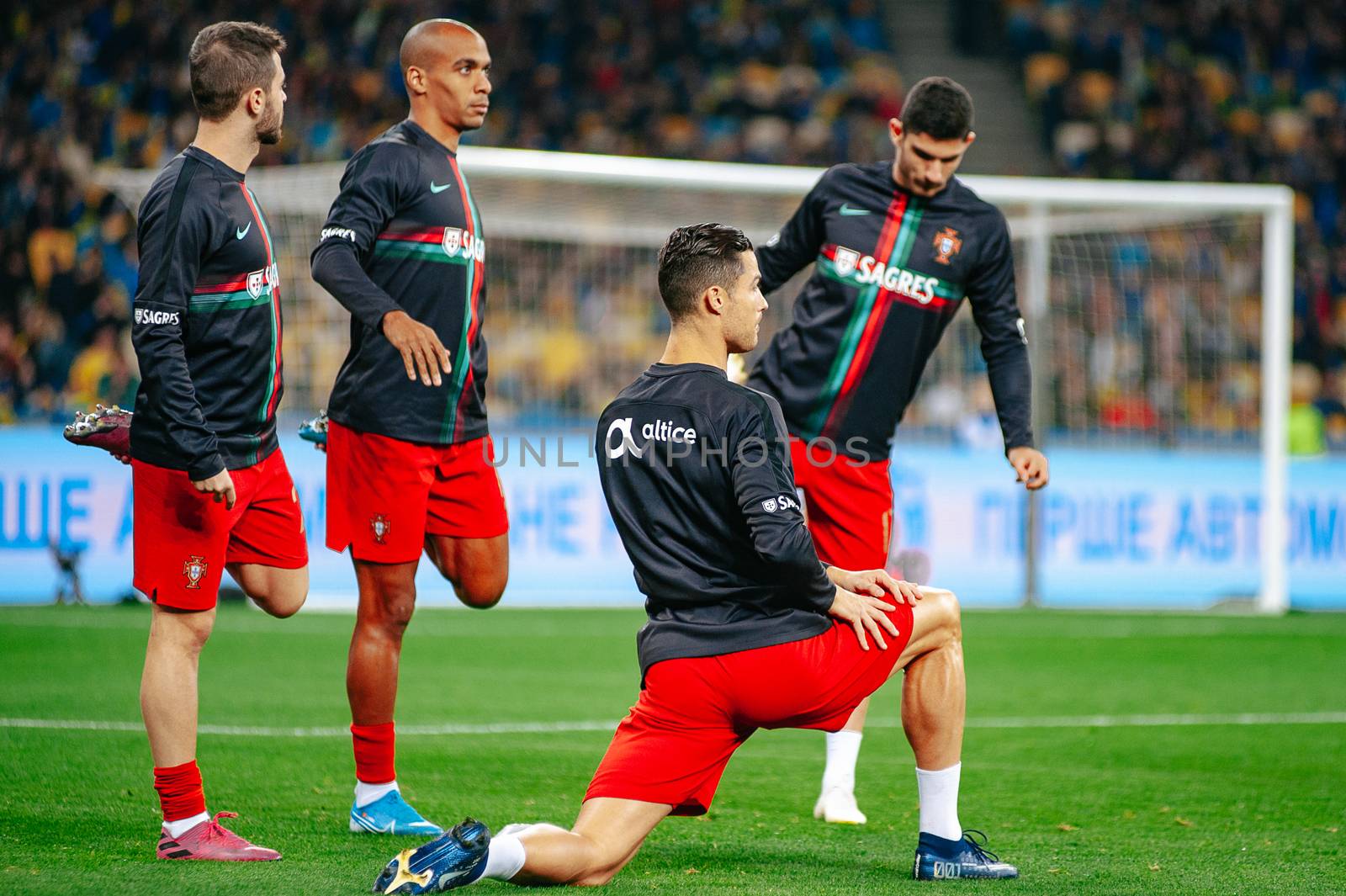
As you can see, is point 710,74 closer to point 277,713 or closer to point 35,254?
point 35,254

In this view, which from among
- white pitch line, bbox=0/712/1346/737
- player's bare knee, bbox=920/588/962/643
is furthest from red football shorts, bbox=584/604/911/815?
white pitch line, bbox=0/712/1346/737

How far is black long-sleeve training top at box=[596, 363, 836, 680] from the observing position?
3.64m

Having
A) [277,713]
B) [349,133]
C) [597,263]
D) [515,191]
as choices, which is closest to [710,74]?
[349,133]

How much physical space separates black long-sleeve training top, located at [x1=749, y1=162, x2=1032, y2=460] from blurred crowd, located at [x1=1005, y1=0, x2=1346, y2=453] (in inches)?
514

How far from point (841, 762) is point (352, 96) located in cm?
1461

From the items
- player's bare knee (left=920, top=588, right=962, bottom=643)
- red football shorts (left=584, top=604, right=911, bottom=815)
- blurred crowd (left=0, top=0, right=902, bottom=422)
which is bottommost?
red football shorts (left=584, top=604, right=911, bottom=815)

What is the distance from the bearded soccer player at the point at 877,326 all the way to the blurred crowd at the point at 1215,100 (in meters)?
13.1

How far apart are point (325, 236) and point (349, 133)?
45.1 ft

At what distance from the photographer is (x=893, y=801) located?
17.6ft

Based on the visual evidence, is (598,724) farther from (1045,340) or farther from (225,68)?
(1045,340)

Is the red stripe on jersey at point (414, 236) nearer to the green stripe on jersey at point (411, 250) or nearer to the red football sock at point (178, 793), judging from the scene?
the green stripe on jersey at point (411, 250)

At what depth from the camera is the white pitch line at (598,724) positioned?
636 centimetres

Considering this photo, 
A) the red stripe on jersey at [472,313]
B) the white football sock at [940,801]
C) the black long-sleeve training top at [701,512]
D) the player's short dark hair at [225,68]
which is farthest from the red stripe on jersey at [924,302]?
the player's short dark hair at [225,68]

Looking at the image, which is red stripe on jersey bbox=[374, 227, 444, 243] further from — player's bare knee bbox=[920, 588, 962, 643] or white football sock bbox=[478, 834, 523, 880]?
white football sock bbox=[478, 834, 523, 880]
